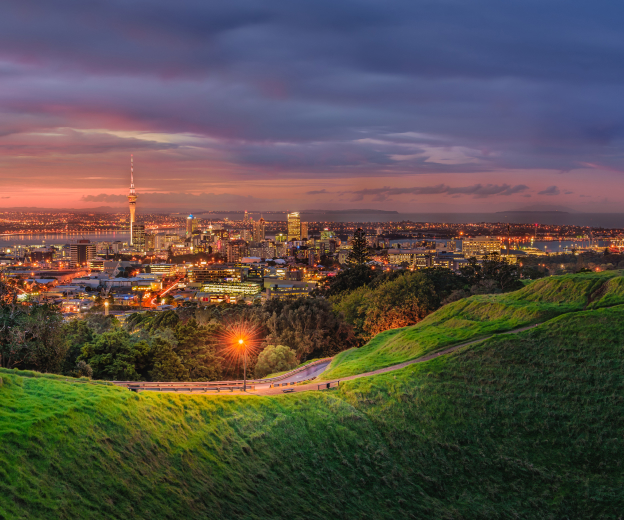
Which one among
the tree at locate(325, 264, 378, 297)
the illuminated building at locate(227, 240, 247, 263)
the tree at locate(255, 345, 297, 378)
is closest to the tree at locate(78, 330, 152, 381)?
the tree at locate(255, 345, 297, 378)

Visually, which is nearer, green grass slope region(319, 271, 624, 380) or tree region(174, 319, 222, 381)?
green grass slope region(319, 271, 624, 380)

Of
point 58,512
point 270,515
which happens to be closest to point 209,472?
point 270,515

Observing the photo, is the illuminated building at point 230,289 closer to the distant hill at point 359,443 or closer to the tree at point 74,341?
the tree at point 74,341

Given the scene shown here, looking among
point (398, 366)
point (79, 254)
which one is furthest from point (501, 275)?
point (79, 254)

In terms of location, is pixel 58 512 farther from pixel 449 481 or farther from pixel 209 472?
pixel 449 481

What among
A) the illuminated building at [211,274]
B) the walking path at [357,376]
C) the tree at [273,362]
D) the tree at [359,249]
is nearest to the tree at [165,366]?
the tree at [273,362]

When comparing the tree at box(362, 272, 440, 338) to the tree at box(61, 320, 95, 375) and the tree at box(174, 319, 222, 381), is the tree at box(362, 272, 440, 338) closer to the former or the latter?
the tree at box(174, 319, 222, 381)
